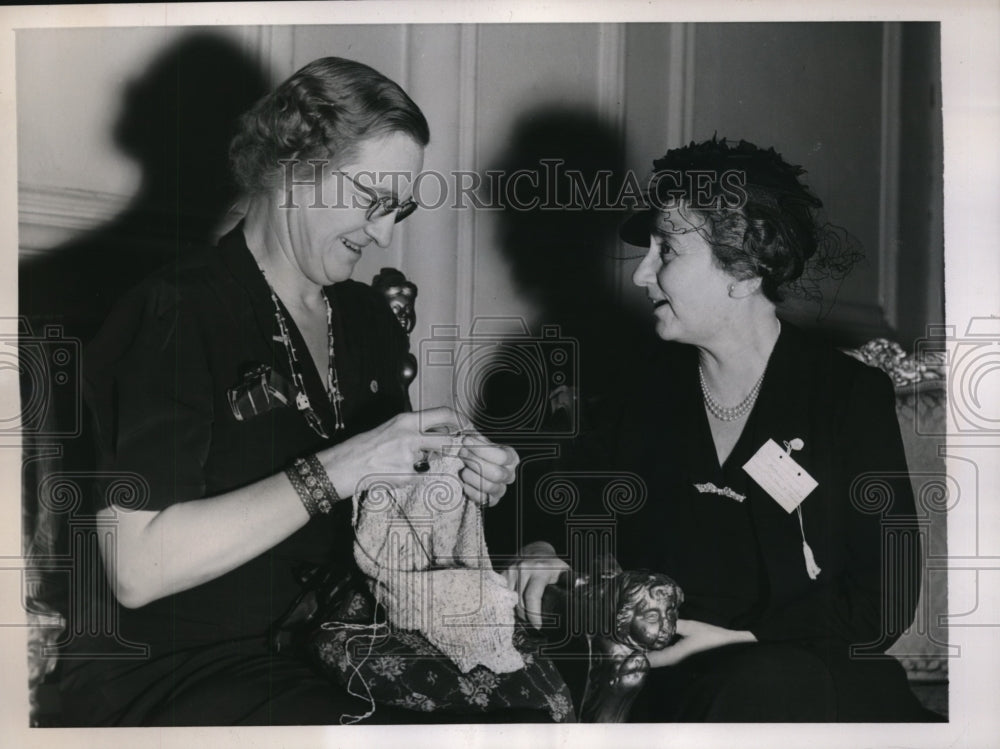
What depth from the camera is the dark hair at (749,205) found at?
2.87m

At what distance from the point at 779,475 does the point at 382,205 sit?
4.35 ft

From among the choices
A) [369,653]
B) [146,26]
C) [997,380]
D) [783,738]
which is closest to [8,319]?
[146,26]

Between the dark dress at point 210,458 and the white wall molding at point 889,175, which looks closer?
the dark dress at point 210,458

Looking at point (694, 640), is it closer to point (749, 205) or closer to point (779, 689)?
point (779, 689)

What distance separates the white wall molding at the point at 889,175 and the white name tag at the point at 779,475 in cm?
49

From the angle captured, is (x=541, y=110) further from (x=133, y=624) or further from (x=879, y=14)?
(x=133, y=624)

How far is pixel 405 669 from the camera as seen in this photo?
9.35ft

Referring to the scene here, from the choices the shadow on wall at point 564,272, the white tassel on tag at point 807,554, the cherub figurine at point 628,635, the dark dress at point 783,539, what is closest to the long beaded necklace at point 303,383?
the shadow on wall at point 564,272

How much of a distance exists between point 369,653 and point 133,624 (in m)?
0.66

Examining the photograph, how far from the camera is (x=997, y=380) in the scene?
116 inches

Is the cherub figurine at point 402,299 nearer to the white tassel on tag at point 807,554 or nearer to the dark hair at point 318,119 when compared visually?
the dark hair at point 318,119

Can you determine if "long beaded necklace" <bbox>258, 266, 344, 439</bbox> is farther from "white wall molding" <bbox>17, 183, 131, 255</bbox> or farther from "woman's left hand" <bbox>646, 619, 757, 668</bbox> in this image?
"woman's left hand" <bbox>646, 619, 757, 668</bbox>

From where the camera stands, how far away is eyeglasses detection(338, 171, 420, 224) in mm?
2865

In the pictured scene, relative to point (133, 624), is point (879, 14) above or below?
above
